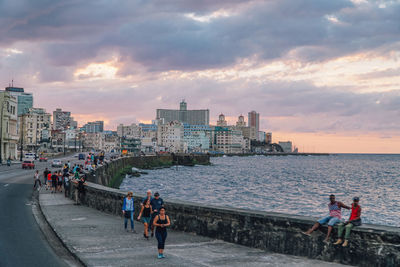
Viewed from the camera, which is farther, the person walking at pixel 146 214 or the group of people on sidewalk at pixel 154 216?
the person walking at pixel 146 214

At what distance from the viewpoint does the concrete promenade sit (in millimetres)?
11859

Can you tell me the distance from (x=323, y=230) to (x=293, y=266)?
1.36 m

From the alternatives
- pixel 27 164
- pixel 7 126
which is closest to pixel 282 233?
pixel 27 164

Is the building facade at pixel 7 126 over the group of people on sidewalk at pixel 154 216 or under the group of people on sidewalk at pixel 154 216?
over

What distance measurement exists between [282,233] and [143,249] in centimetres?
442

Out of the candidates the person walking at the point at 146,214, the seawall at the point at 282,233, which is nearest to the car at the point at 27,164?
the seawall at the point at 282,233

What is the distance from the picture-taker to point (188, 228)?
52.7 feet

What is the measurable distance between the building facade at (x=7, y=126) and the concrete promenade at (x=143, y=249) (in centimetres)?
7501

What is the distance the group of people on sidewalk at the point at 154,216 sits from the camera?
39.8ft

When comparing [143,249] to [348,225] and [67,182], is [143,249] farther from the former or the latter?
[67,182]

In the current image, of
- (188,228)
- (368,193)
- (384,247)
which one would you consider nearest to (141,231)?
(188,228)

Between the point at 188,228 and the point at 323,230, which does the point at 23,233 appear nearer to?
the point at 188,228

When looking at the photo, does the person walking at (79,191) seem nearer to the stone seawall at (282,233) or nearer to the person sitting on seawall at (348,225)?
the stone seawall at (282,233)

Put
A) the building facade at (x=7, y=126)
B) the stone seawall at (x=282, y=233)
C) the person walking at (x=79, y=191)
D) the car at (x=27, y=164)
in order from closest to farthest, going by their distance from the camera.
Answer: the stone seawall at (x=282, y=233) < the person walking at (x=79, y=191) < the car at (x=27, y=164) < the building facade at (x=7, y=126)
